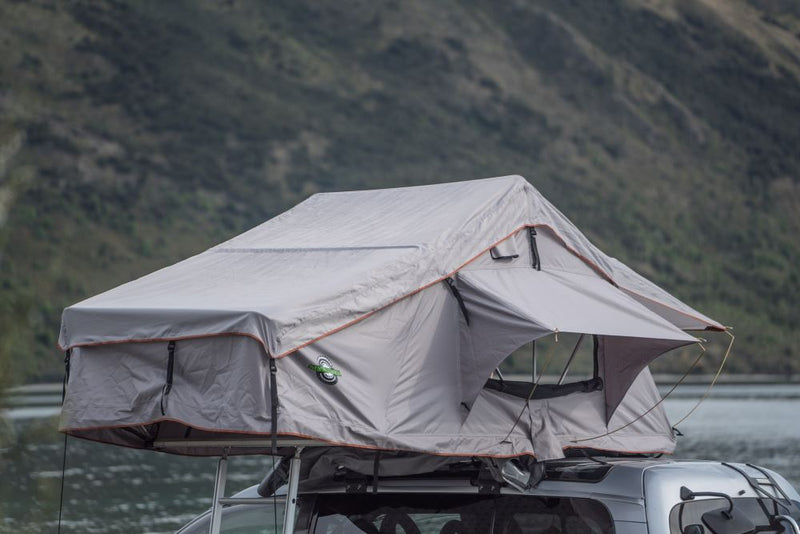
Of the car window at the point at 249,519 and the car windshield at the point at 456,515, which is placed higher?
the car windshield at the point at 456,515

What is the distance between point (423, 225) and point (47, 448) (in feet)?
127

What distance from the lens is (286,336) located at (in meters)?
5.57

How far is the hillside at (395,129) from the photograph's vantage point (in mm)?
86000

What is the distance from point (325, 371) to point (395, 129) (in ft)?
327

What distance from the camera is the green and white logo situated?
573 cm

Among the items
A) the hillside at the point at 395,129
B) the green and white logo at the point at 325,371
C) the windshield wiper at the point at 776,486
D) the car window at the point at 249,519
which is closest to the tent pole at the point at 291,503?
the green and white logo at the point at 325,371

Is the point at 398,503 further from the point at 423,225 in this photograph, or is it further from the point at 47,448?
the point at 47,448

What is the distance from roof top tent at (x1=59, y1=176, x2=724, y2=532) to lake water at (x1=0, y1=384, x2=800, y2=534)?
45.1 inches

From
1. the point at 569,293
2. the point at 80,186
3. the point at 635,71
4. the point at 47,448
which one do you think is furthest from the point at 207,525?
the point at 635,71

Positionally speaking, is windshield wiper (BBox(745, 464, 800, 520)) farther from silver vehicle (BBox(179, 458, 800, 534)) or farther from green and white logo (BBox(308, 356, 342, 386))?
green and white logo (BBox(308, 356, 342, 386))

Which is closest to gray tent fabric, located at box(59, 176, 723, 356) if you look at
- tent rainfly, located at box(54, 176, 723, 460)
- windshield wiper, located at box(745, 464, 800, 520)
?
tent rainfly, located at box(54, 176, 723, 460)

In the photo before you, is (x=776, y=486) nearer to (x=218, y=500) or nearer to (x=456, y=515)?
(x=456, y=515)

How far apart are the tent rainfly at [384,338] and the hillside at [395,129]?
62.1 metres

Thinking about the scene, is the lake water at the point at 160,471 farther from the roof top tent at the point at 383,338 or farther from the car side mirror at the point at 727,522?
the car side mirror at the point at 727,522
